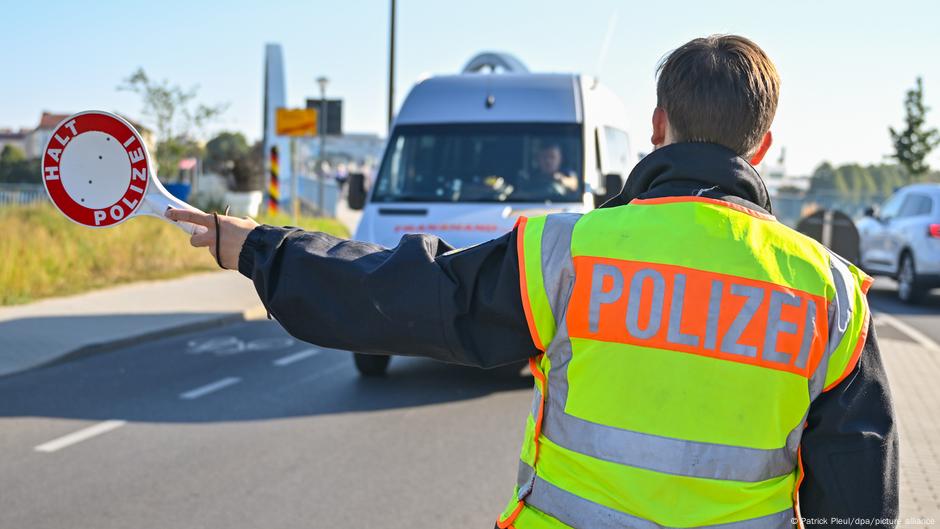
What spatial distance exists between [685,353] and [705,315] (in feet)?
0.25

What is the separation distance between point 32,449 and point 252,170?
101 ft

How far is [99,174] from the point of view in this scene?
2.33m

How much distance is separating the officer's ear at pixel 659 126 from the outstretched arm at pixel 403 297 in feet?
1.26

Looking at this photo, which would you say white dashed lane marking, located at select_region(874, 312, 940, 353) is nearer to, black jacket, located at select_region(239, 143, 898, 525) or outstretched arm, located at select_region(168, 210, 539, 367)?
black jacket, located at select_region(239, 143, 898, 525)

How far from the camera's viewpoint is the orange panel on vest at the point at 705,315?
6.07 feet

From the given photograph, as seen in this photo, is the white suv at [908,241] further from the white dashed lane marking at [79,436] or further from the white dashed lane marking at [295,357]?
the white dashed lane marking at [79,436]

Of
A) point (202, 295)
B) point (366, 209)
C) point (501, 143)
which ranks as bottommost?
point (202, 295)

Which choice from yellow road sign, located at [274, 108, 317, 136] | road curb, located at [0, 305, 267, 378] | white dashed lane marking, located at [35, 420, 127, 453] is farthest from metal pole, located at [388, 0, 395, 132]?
white dashed lane marking, located at [35, 420, 127, 453]

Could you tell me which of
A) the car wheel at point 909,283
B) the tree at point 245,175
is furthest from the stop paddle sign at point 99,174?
the tree at point 245,175

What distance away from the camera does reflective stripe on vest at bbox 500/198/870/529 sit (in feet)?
6.05

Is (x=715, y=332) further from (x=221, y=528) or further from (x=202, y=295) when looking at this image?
(x=202, y=295)

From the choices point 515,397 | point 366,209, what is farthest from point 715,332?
point 366,209

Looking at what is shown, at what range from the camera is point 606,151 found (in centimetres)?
1056

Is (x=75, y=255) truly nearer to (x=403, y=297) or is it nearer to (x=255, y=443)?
(x=255, y=443)
